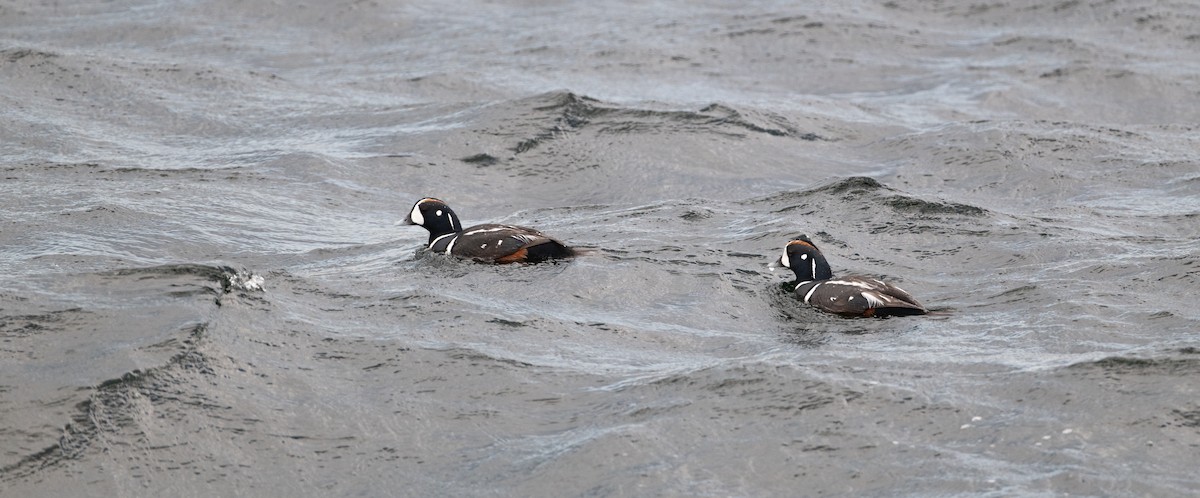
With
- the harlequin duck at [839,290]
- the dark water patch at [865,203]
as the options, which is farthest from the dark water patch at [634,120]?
the harlequin duck at [839,290]

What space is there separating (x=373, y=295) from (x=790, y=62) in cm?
1091

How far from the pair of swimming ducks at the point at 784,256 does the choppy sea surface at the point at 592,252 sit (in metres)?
0.17

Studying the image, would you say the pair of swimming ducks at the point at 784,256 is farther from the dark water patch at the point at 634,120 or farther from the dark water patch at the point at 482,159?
the dark water patch at the point at 634,120

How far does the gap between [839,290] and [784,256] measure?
2.65ft

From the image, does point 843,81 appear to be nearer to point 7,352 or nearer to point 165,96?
point 165,96

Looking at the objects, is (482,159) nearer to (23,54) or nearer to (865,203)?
(865,203)

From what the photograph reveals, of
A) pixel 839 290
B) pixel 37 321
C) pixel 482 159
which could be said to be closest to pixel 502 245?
pixel 839 290

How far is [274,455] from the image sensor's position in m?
8.20

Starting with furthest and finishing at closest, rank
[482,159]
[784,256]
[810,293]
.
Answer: [482,159]
[784,256]
[810,293]

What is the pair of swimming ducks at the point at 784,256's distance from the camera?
1033cm

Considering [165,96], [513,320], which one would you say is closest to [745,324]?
[513,320]

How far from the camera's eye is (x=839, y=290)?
10.5m

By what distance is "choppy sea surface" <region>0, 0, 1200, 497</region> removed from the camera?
8.12m

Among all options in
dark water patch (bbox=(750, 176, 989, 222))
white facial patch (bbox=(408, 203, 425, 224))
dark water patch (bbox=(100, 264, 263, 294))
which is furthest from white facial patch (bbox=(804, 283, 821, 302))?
dark water patch (bbox=(100, 264, 263, 294))
